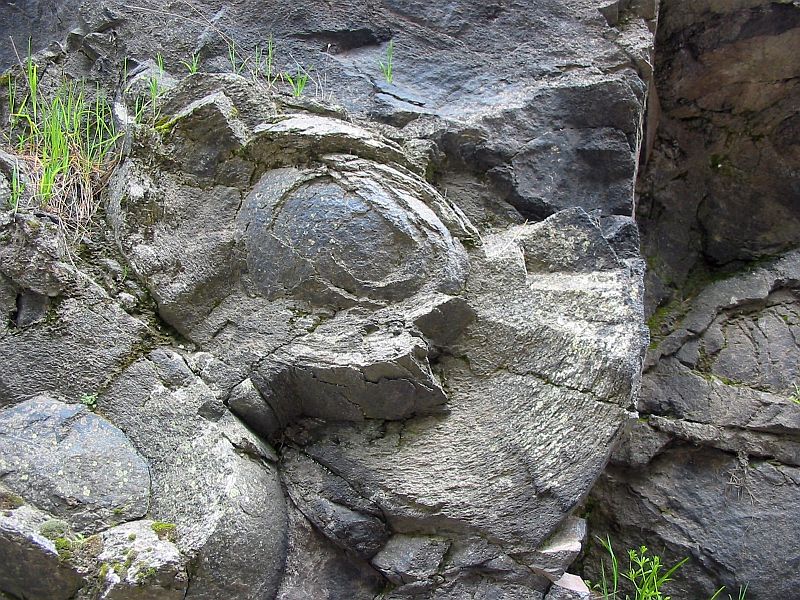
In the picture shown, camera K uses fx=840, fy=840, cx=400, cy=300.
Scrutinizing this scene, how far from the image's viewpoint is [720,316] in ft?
9.83

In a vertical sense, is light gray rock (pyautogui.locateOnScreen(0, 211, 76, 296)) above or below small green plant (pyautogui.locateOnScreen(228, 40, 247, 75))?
below

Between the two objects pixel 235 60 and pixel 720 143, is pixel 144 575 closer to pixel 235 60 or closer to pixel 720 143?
pixel 235 60

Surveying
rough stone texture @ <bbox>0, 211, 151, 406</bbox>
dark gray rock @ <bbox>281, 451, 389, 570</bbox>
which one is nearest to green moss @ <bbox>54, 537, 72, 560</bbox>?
rough stone texture @ <bbox>0, 211, 151, 406</bbox>

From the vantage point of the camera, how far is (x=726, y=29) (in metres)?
3.05

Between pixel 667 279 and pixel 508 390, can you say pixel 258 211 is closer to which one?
pixel 508 390

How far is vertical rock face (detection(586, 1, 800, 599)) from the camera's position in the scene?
2547 millimetres

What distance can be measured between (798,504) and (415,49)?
1.88 m

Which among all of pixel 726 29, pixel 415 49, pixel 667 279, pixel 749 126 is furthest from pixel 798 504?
pixel 415 49

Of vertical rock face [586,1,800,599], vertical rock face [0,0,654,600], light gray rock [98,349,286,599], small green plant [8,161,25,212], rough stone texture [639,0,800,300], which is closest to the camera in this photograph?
light gray rock [98,349,286,599]

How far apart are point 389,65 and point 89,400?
4.61 ft

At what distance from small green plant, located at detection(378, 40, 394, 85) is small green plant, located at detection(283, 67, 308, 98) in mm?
254

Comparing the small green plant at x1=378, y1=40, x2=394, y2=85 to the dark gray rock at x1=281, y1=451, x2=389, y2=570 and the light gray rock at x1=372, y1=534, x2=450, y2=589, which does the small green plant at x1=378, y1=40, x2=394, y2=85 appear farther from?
the light gray rock at x1=372, y1=534, x2=450, y2=589

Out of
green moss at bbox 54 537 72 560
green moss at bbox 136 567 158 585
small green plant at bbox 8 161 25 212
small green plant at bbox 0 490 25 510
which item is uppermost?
small green plant at bbox 8 161 25 212

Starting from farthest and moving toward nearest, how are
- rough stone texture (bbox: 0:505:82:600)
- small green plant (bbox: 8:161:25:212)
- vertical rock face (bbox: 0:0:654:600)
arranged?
small green plant (bbox: 8:161:25:212) < vertical rock face (bbox: 0:0:654:600) < rough stone texture (bbox: 0:505:82:600)
